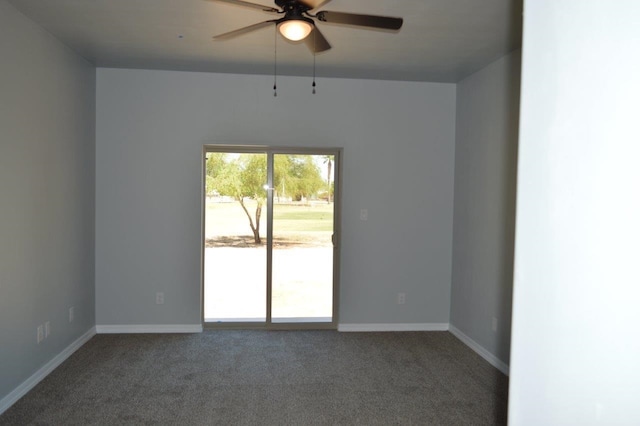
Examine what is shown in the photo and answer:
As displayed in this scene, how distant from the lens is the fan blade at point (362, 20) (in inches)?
102

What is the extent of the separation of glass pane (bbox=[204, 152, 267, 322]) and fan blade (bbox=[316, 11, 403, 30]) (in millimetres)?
2659

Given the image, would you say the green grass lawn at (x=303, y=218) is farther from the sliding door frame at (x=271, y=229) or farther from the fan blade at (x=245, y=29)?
the fan blade at (x=245, y=29)

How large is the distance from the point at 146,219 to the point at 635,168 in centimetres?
496

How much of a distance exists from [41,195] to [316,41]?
2.47 metres

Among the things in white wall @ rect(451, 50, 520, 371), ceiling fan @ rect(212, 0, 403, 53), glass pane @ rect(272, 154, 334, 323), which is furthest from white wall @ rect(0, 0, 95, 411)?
white wall @ rect(451, 50, 520, 371)

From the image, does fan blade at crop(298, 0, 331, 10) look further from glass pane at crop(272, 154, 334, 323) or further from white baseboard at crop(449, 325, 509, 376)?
white baseboard at crop(449, 325, 509, 376)

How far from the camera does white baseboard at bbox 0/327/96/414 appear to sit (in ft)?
10.5

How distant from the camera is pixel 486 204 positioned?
14.8 feet

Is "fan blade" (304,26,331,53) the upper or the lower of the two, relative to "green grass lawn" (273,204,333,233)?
upper

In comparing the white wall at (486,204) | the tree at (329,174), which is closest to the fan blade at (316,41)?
the white wall at (486,204)

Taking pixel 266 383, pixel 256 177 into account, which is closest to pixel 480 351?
pixel 266 383

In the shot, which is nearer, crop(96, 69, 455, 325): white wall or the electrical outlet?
the electrical outlet

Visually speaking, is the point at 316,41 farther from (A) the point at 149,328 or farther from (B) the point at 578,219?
(A) the point at 149,328

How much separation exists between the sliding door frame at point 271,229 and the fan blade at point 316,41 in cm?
209
